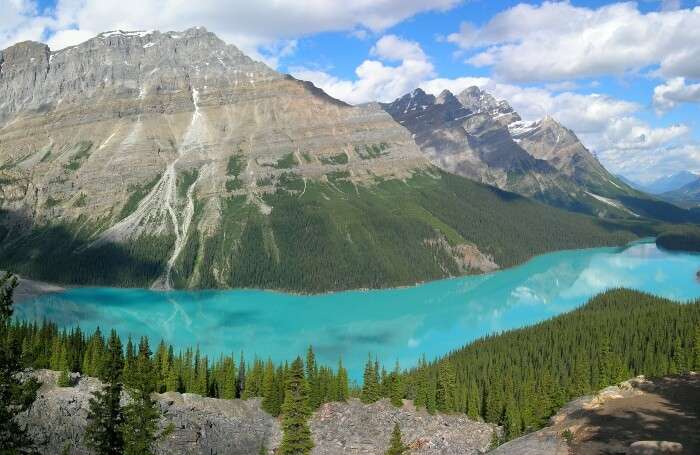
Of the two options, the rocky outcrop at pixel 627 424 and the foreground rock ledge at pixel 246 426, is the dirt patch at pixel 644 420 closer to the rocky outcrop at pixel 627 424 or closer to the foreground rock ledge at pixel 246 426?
the rocky outcrop at pixel 627 424

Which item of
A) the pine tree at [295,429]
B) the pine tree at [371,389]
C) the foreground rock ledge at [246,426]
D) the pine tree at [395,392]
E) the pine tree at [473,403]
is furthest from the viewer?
the pine tree at [473,403]

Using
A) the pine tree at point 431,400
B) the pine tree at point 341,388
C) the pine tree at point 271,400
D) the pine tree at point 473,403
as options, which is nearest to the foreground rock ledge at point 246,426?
the pine tree at point 271,400

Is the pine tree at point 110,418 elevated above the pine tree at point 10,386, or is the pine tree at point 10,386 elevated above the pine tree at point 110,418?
the pine tree at point 10,386

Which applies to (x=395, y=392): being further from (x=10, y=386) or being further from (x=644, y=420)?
(x=10, y=386)

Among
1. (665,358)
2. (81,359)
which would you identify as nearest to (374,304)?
(665,358)

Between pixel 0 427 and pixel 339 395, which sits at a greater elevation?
pixel 0 427

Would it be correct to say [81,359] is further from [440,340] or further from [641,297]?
[641,297]

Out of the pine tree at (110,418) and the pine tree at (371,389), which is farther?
the pine tree at (371,389)

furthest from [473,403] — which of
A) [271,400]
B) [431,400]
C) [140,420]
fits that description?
[140,420]

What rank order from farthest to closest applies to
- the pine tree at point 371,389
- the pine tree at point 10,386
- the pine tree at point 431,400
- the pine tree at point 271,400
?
1. the pine tree at point 371,389
2. the pine tree at point 431,400
3. the pine tree at point 271,400
4. the pine tree at point 10,386
